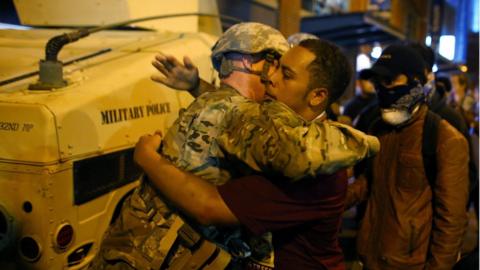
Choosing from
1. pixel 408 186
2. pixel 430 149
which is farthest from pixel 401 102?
pixel 408 186

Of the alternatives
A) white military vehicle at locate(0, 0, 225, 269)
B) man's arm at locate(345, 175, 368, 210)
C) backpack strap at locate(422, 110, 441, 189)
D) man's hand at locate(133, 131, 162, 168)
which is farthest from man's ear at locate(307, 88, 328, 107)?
man's arm at locate(345, 175, 368, 210)

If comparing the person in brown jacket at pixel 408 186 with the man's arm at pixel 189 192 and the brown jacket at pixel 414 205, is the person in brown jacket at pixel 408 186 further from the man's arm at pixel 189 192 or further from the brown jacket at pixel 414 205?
the man's arm at pixel 189 192

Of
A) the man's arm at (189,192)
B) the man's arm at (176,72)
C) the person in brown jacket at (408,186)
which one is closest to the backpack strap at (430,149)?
the person in brown jacket at (408,186)

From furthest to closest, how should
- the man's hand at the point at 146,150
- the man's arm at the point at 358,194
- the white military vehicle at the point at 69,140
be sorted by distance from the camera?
1. the man's arm at the point at 358,194
2. the white military vehicle at the point at 69,140
3. the man's hand at the point at 146,150

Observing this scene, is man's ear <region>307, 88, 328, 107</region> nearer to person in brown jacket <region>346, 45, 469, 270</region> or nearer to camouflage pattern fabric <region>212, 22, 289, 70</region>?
camouflage pattern fabric <region>212, 22, 289, 70</region>

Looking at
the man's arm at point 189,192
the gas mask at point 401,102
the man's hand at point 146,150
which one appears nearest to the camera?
the man's arm at point 189,192

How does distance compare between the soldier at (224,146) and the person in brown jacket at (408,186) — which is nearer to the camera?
the soldier at (224,146)

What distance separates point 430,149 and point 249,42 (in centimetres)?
122

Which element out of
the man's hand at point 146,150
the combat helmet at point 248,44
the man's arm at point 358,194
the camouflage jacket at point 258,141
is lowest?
the man's arm at point 358,194

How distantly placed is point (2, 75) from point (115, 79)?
0.65 meters

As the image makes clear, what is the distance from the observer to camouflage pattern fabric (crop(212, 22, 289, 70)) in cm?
202

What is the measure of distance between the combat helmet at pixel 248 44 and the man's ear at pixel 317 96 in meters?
0.28

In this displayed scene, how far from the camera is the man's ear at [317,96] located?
5.79ft

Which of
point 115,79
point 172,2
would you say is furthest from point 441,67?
point 115,79
